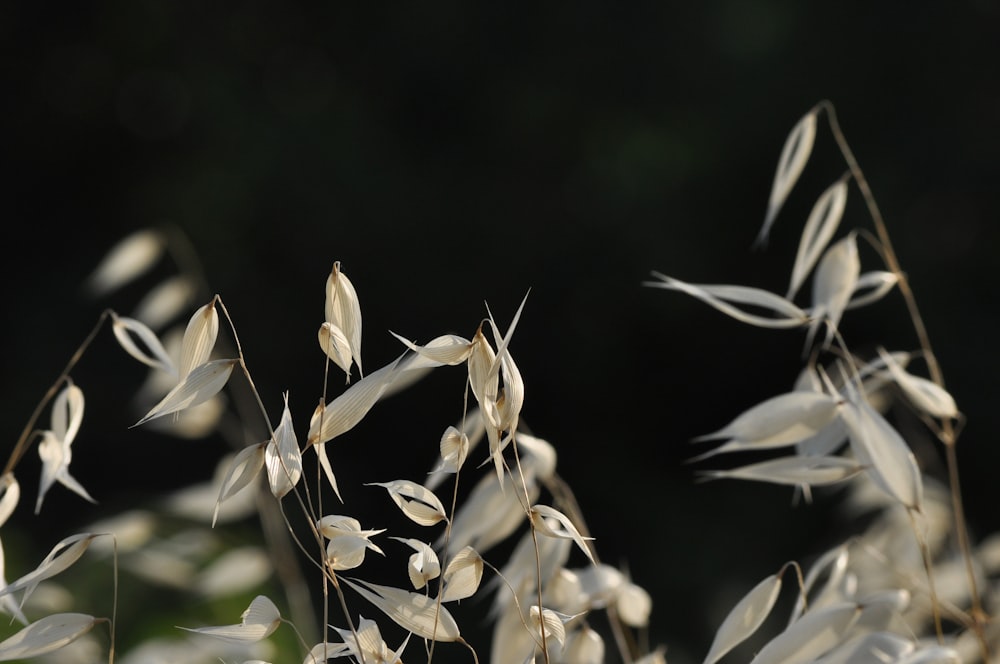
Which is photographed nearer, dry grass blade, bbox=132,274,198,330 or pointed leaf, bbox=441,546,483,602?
pointed leaf, bbox=441,546,483,602

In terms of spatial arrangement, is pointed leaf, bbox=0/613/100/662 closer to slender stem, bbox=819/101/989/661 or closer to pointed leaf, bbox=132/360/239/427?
pointed leaf, bbox=132/360/239/427

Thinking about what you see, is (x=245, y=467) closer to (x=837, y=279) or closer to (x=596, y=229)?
(x=837, y=279)

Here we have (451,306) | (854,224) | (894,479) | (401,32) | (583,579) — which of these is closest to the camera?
(894,479)

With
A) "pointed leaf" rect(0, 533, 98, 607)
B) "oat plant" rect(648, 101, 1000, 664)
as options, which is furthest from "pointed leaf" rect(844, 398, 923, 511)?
"pointed leaf" rect(0, 533, 98, 607)

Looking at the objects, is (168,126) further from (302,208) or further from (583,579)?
(583,579)

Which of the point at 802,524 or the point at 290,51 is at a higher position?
the point at 290,51

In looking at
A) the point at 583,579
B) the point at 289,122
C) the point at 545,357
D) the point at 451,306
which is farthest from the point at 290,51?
the point at 583,579
